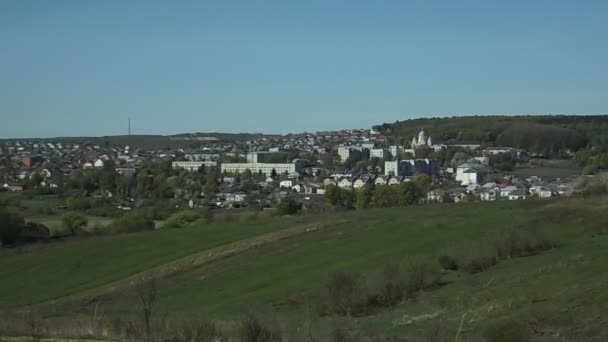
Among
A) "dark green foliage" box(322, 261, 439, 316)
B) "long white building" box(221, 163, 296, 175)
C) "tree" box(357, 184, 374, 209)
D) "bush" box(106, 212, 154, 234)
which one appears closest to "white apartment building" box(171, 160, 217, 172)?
"long white building" box(221, 163, 296, 175)

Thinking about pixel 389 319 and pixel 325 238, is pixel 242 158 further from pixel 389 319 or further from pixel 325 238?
pixel 389 319

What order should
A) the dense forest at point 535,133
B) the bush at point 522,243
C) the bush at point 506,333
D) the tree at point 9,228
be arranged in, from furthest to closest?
the dense forest at point 535,133
the tree at point 9,228
the bush at point 522,243
the bush at point 506,333

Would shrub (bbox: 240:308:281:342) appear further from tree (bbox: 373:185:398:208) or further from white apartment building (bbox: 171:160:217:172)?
white apartment building (bbox: 171:160:217:172)

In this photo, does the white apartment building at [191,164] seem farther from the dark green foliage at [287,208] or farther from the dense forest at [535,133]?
the dark green foliage at [287,208]

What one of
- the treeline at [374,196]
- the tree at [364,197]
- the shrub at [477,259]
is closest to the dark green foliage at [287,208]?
the treeline at [374,196]

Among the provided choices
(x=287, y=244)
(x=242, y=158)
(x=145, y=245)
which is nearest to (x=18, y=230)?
(x=145, y=245)

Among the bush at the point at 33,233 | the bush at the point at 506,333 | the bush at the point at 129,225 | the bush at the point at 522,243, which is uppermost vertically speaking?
the bush at the point at 506,333

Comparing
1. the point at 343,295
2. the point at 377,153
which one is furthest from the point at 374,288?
the point at 377,153
